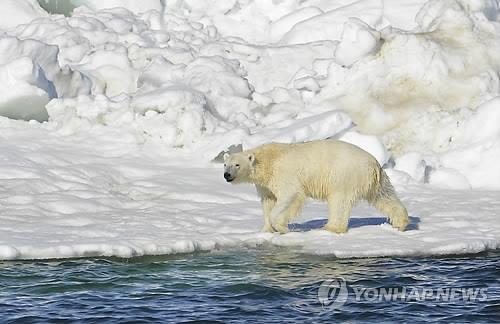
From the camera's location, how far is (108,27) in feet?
67.8

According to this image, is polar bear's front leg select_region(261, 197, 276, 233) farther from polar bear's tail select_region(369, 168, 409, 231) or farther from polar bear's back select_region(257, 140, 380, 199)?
polar bear's tail select_region(369, 168, 409, 231)

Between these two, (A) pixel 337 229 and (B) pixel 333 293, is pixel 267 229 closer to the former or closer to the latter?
(A) pixel 337 229

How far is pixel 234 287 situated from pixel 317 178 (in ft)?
8.68

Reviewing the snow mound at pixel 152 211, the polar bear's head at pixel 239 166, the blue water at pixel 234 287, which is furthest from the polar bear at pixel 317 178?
the blue water at pixel 234 287

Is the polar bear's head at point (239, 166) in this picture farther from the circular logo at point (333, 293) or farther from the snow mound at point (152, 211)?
the circular logo at point (333, 293)

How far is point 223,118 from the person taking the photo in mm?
16641

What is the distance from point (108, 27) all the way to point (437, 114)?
27.6ft

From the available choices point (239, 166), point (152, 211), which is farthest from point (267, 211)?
point (152, 211)

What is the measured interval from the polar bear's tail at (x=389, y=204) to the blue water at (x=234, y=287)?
1280 mm

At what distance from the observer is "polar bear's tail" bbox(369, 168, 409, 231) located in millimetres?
10805

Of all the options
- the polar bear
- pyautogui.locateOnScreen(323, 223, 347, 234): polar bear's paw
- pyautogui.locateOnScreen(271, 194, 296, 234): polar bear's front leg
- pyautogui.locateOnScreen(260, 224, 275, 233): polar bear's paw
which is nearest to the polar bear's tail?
the polar bear

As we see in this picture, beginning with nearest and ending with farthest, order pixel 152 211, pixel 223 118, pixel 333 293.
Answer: pixel 333 293 < pixel 152 211 < pixel 223 118

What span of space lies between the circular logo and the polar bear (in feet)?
6.99

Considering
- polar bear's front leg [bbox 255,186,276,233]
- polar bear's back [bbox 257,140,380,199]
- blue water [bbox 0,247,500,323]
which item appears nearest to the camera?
blue water [bbox 0,247,500,323]
